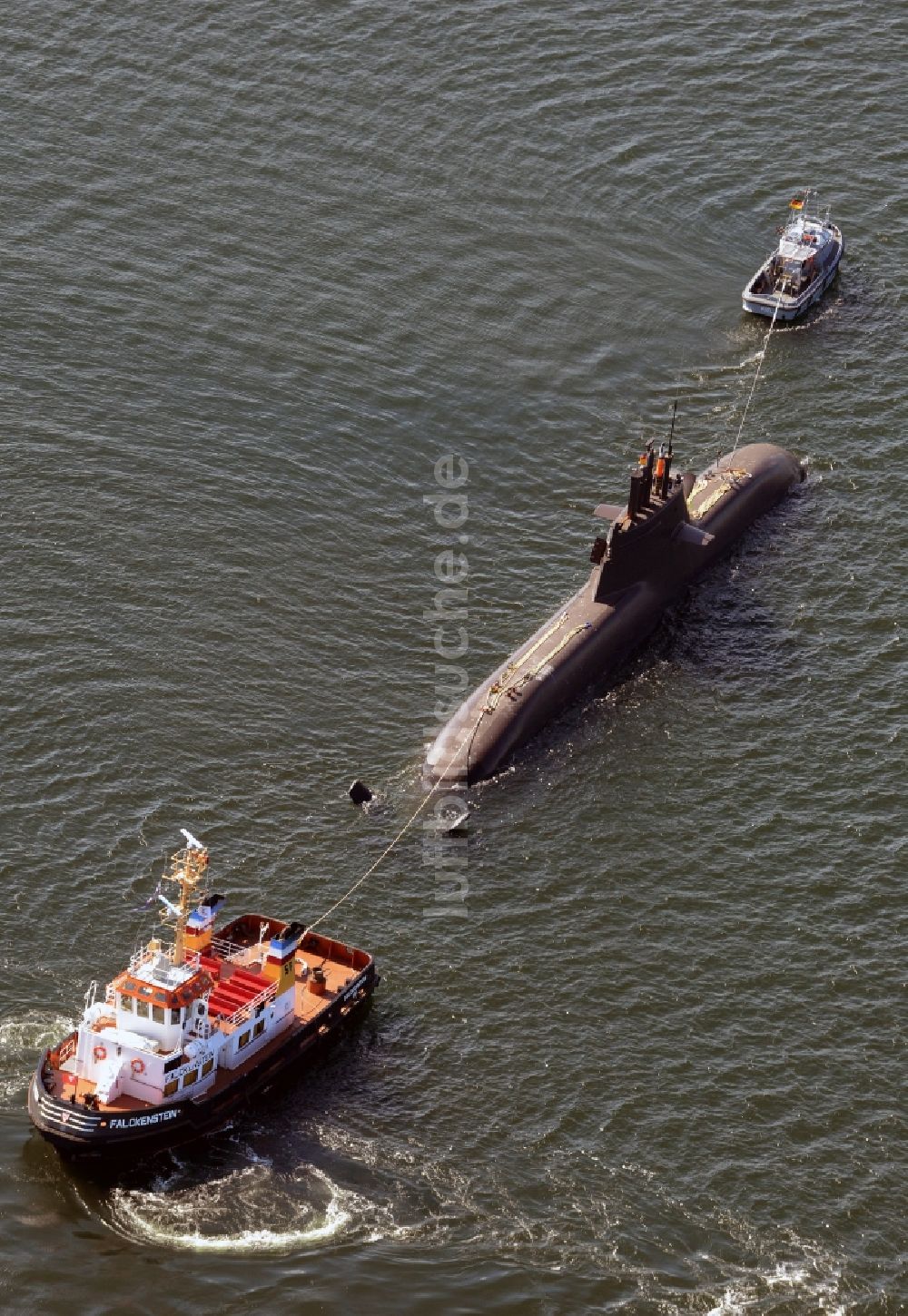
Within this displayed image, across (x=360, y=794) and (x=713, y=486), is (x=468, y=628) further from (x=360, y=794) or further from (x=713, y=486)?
(x=713, y=486)

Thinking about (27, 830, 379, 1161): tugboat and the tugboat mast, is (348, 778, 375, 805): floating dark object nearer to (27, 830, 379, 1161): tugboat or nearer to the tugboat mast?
(27, 830, 379, 1161): tugboat

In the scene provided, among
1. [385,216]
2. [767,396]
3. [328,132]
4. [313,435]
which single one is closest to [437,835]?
[313,435]

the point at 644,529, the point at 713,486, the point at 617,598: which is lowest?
the point at 617,598

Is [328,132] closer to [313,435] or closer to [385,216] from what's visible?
[385,216]

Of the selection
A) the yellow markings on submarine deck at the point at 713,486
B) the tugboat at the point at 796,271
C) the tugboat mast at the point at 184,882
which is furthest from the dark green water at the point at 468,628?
the tugboat mast at the point at 184,882

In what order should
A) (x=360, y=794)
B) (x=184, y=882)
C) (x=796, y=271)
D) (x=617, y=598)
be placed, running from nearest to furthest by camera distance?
(x=184, y=882)
(x=360, y=794)
(x=617, y=598)
(x=796, y=271)

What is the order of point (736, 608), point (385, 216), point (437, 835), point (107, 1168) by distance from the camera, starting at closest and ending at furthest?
1. point (107, 1168)
2. point (437, 835)
3. point (736, 608)
4. point (385, 216)

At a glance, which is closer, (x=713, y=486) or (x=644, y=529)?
(x=644, y=529)

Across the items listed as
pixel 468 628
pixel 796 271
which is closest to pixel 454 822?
pixel 468 628
